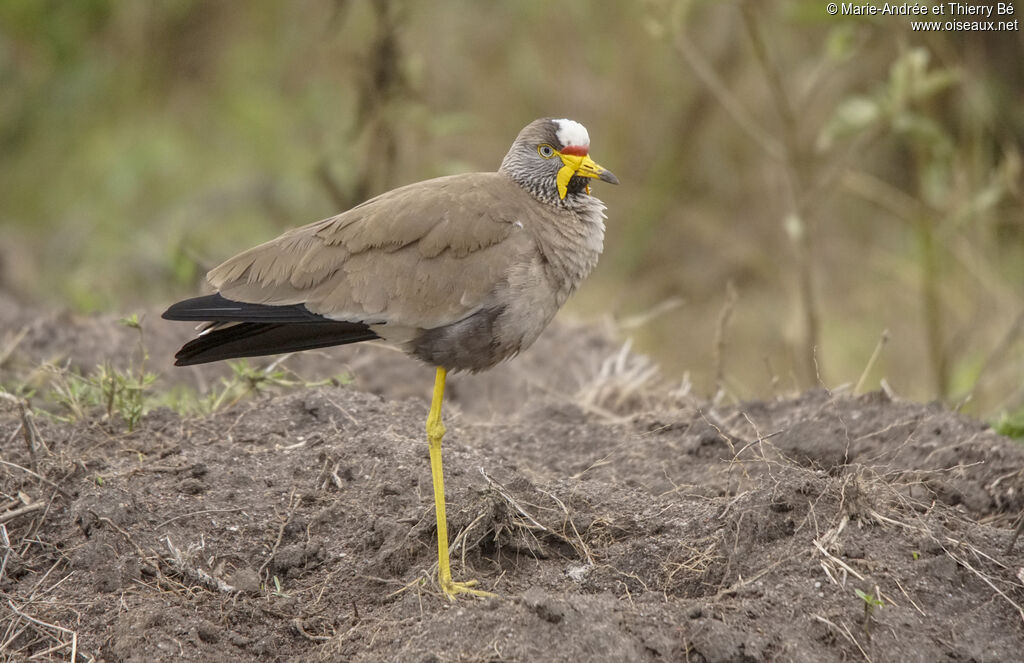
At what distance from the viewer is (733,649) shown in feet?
10.1

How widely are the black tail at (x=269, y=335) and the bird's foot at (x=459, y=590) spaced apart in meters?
0.89

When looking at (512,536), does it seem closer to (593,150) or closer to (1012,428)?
(1012,428)

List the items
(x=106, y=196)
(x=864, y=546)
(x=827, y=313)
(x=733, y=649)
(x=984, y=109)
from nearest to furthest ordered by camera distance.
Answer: (x=733, y=649) < (x=864, y=546) < (x=984, y=109) < (x=827, y=313) < (x=106, y=196)

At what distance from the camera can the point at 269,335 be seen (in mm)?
3838

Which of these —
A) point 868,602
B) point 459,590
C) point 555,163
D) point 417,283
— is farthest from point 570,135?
point 868,602

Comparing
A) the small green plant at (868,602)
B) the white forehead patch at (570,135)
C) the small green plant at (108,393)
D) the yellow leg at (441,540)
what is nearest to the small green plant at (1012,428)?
the small green plant at (868,602)

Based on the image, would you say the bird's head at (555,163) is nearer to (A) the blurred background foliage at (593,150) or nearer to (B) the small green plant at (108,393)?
(B) the small green plant at (108,393)

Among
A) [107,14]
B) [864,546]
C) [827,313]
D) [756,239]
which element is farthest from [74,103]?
[864,546]

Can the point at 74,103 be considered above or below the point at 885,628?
above

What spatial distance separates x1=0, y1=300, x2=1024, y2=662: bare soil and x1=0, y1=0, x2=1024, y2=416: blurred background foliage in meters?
2.77

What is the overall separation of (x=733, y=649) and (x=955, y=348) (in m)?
4.27

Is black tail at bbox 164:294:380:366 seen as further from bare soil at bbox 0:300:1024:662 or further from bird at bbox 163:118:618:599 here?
bare soil at bbox 0:300:1024:662

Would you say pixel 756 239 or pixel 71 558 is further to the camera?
pixel 756 239

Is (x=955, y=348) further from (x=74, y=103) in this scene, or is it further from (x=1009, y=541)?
(x=74, y=103)
